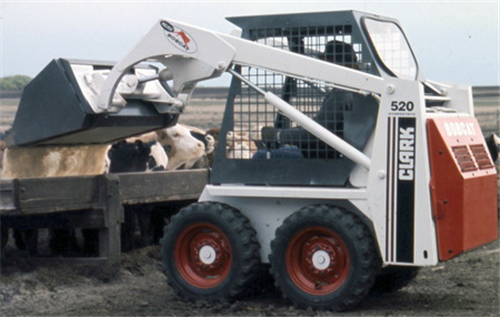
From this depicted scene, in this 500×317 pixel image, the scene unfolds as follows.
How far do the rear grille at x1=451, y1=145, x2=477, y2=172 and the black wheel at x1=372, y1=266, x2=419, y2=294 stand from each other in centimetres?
116

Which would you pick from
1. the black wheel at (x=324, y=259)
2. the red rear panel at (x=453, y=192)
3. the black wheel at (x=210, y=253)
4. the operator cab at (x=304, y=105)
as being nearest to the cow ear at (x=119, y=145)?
the operator cab at (x=304, y=105)

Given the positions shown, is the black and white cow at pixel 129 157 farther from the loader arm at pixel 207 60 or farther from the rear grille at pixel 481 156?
the rear grille at pixel 481 156

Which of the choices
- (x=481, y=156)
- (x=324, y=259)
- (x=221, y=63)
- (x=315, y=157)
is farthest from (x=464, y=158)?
(x=221, y=63)

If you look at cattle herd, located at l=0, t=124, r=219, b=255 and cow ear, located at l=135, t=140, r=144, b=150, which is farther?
cow ear, located at l=135, t=140, r=144, b=150

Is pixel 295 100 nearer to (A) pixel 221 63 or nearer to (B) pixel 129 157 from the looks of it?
(A) pixel 221 63

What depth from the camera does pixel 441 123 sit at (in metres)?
8.19

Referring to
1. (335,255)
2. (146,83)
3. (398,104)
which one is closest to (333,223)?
(335,255)

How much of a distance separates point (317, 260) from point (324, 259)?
0.06 metres

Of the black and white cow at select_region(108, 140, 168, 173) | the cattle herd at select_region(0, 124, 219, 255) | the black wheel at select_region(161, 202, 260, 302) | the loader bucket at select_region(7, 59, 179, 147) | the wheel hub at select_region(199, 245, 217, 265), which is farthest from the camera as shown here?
the black and white cow at select_region(108, 140, 168, 173)

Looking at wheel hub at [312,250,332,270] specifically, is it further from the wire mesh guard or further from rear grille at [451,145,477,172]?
rear grille at [451,145,477,172]

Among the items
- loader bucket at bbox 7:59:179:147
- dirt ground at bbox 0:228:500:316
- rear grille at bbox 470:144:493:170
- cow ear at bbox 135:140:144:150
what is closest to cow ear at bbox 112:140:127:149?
cow ear at bbox 135:140:144:150

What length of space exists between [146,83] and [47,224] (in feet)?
4.99

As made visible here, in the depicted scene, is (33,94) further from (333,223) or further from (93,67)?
(333,223)

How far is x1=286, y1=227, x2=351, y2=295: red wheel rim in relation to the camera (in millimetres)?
8273
